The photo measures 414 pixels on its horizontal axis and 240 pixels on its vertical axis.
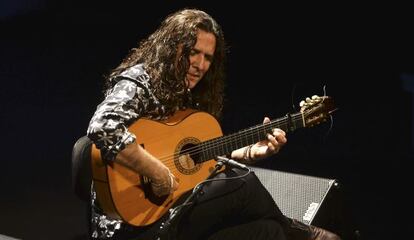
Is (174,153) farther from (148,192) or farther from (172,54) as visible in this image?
(172,54)

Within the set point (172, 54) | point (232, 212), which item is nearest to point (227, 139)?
point (232, 212)

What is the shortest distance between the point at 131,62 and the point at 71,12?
163 inches

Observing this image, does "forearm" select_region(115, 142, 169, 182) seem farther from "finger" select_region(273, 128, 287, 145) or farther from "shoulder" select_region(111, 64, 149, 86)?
"finger" select_region(273, 128, 287, 145)

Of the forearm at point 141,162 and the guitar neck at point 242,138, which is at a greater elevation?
the forearm at point 141,162

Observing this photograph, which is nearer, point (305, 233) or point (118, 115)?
point (118, 115)

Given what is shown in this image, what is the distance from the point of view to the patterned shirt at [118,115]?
74.5 inches

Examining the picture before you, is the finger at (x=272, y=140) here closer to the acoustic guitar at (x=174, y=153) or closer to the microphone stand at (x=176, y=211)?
the acoustic guitar at (x=174, y=153)

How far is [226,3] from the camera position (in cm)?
484

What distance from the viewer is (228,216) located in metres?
2.18

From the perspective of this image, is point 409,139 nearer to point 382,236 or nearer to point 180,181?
point 382,236

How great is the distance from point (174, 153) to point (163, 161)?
0.20 feet

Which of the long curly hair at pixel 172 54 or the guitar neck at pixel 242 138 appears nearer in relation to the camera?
the long curly hair at pixel 172 54

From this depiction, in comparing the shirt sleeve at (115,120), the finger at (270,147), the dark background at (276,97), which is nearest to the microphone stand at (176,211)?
the shirt sleeve at (115,120)

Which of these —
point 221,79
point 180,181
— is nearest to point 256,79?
point 221,79
